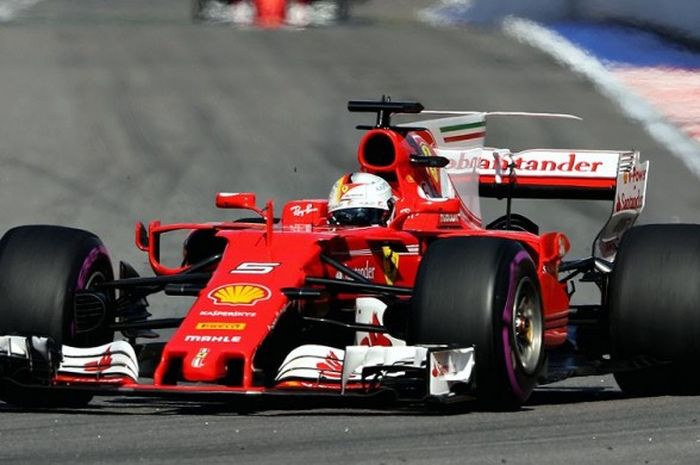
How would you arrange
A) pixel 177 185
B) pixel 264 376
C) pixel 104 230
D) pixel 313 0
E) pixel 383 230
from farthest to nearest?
1. pixel 313 0
2. pixel 177 185
3. pixel 104 230
4. pixel 383 230
5. pixel 264 376

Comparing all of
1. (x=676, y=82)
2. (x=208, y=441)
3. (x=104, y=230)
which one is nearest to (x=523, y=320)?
(x=208, y=441)

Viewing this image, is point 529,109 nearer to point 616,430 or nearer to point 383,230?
point 383,230

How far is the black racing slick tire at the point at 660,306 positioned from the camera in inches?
394

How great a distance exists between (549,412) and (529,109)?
10045 millimetres

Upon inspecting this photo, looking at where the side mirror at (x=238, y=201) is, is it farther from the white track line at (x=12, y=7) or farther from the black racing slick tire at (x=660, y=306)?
the white track line at (x=12, y=7)

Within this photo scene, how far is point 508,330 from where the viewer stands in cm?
916

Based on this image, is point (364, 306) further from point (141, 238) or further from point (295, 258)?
point (141, 238)

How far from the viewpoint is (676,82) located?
19750mm

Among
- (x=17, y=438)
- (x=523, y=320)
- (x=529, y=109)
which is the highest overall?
(x=529, y=109)

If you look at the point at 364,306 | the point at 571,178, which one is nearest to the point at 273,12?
the point at 571,178

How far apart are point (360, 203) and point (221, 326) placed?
1.71m

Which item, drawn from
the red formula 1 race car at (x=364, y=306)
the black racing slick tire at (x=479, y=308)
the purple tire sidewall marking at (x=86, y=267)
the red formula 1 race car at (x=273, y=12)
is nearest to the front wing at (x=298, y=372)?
the red formula 1 race car at (x=364, y=306)

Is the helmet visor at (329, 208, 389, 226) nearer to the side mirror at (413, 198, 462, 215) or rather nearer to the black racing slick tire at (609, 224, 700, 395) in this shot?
the side mirror at (413, 198, 462, 215)

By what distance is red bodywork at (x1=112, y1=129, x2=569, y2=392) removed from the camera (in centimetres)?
900
